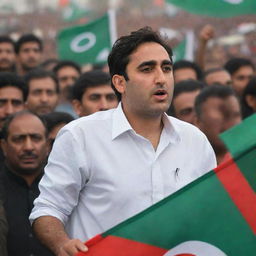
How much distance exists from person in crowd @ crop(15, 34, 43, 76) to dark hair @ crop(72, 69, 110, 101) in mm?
3250

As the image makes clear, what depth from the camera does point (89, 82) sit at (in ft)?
25.4

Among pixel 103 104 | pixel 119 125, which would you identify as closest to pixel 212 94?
pixel 103 104

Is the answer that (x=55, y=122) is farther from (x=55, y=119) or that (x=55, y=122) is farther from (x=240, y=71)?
(x=240, y=71)

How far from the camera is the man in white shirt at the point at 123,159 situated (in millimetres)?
4598

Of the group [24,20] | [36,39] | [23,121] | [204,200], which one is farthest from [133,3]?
[204,200]

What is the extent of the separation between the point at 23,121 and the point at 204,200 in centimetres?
271

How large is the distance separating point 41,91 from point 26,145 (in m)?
2.68

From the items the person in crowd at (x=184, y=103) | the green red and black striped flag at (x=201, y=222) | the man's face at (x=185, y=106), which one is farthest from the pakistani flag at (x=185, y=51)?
the green red and black striped flag at (x=201, y=222)

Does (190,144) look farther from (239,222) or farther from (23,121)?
(23,121)

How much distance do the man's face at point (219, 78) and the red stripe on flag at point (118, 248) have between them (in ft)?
17.7

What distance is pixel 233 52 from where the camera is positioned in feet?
80.6

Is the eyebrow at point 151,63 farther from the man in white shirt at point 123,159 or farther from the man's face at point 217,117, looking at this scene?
the man's face at point 217,117

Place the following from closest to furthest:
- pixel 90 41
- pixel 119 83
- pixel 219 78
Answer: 1. pixel 119 83
2. pixel 219 78
3. pixel 90 41

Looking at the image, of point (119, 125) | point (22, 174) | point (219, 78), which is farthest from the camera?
point (219, 78)
